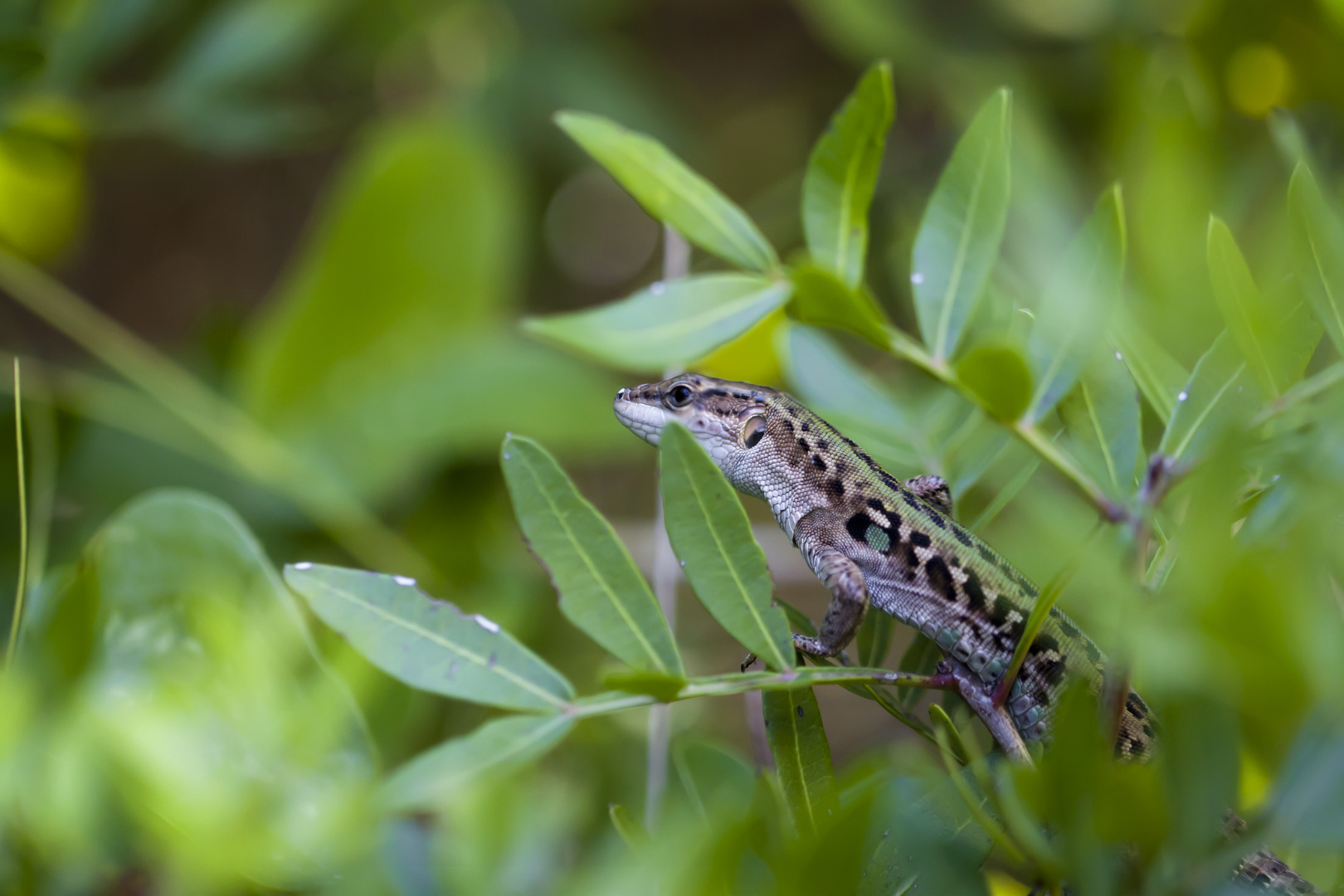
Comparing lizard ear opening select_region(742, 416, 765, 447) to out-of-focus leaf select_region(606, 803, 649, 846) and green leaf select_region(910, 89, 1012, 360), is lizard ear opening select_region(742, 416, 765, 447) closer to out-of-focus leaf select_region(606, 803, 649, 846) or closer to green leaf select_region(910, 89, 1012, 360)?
green leaf select_region(910, 89, 1012, 360)

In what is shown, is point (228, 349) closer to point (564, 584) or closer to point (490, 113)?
point (490, 113)

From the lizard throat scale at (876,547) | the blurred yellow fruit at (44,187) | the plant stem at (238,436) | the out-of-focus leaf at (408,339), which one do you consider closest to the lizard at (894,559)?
the lizard throat scale at (876,547)

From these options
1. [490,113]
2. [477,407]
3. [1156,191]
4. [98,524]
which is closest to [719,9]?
[490,113]

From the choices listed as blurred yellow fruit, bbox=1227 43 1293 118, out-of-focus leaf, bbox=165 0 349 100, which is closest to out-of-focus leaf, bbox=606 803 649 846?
out-of-focus leaf, bbox=165 0 349 100

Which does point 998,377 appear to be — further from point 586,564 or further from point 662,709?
point 662,709

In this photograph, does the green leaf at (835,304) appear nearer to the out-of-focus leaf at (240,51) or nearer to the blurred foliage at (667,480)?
the blurred foliage at (667,480)

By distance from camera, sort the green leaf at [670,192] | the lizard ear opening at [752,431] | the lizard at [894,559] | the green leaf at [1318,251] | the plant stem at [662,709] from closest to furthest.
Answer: the green leaf at [1318,251] < the green leaf at [670,192] < the lizard at [894,559] < the plant stem at [662,709] < the lizard ear opening at [752,431]

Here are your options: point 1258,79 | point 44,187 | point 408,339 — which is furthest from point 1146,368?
point 44,187
